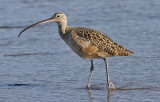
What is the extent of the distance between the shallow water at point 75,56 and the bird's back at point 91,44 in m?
0.57

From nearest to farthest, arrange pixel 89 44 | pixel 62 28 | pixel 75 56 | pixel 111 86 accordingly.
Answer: pixel 111 86 → pixel 89 44 → pixel 62 28 → pixel 75 56

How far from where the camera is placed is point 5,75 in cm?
952

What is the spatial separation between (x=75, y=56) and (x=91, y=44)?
84.0 inches

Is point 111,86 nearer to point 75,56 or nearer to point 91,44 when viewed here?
point 91,44

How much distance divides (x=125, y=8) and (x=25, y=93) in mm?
8264

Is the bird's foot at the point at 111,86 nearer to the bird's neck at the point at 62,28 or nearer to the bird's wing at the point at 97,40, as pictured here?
the bird's wing at the point at 97,40

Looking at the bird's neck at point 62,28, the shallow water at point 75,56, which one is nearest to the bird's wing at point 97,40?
the bird's neck at point 62,28

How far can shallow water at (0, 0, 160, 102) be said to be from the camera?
8422 mm

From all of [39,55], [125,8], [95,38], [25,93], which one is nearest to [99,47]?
[95,38]

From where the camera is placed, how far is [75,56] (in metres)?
11.0

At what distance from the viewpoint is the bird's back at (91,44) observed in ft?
29.1

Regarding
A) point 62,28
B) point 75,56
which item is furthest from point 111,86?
point 75,56

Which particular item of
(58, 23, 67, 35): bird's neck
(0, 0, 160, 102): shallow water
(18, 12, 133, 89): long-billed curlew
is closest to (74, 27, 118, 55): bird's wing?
(18, 12, 133, 89): long-billed curlew

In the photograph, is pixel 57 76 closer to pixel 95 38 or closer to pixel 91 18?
pixel 95 38
